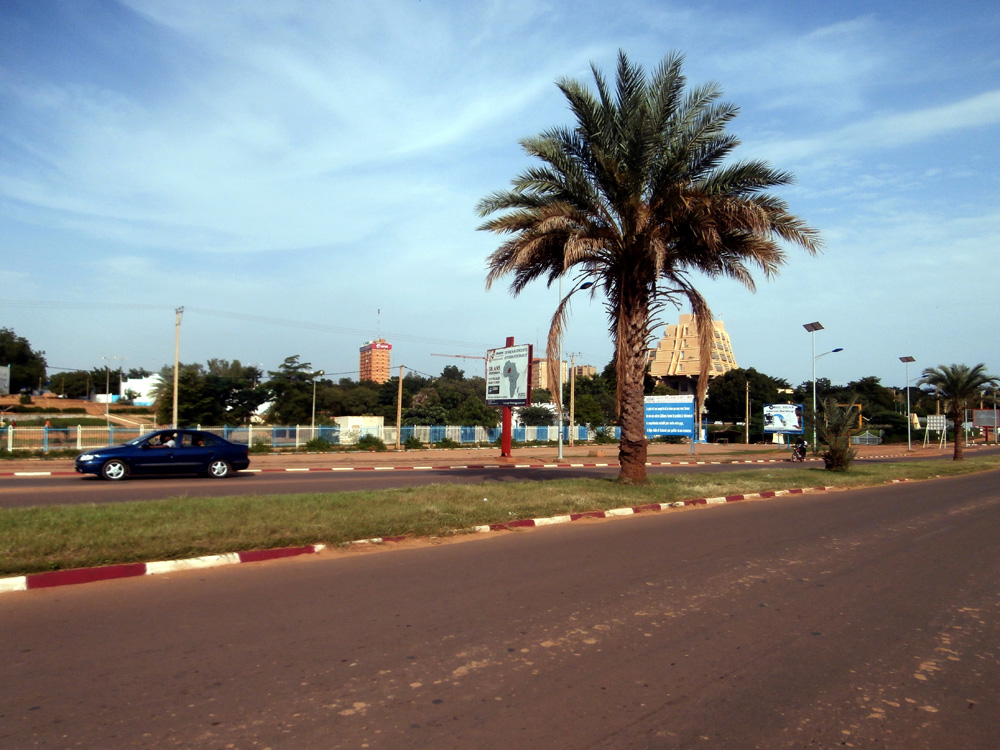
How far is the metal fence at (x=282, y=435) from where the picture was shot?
30.5 meters

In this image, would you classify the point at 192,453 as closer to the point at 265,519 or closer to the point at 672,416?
the point at 265,519

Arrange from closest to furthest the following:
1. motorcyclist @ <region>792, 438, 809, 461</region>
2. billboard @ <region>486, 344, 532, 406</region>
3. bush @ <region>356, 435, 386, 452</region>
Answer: billboard @ <region>486, 344, 532, 406</region>, motorcyclist @ <region>792, 438, 809, 461</region>, bush @ <region>356, 435, 386, 452</region>

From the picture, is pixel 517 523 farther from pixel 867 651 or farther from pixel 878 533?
pixel 867 651

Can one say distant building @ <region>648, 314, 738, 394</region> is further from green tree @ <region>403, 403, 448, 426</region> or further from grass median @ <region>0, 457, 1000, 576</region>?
grass median @ <region>0, 457, 1000, 576</region>

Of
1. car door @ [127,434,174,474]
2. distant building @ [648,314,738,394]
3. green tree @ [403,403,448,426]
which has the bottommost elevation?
car door @ [127,434,174,474]

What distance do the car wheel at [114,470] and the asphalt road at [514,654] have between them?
12080 millimetres

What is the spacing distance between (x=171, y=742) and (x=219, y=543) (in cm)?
515

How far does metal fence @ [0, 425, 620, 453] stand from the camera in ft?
100

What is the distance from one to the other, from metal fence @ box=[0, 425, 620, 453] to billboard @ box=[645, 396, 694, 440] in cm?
1227

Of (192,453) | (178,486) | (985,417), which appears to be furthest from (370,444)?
(985,417)

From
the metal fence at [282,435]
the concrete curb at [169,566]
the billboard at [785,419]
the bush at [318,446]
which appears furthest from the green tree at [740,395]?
the concrete curb at [169,566]

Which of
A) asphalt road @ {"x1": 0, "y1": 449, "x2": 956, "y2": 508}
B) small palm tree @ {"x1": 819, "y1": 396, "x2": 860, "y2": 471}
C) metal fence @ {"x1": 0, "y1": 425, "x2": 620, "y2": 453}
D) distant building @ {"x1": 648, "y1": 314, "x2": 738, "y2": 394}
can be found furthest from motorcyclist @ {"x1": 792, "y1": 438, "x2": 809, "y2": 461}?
distant building @ {"x1": 648, "y1": 314, "x2": 738, "y2": 394}

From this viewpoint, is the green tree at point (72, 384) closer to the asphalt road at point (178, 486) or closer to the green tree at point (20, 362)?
the green tree at point (20, 362)

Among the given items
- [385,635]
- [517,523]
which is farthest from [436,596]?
[517,523]
